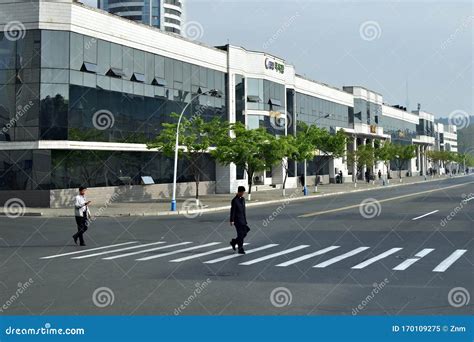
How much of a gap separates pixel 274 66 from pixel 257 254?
43920 mm

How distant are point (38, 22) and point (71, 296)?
1156 inches

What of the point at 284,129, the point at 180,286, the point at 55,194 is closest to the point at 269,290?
the point at 180,286

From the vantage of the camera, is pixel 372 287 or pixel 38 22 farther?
pixel 38 22

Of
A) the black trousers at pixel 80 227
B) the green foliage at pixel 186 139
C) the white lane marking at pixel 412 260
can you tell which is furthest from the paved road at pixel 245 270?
the green foliage at pixel 186 139

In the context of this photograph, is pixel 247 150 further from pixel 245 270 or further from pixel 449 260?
pixel 245 270

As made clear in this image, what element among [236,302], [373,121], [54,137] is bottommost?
[236,302]

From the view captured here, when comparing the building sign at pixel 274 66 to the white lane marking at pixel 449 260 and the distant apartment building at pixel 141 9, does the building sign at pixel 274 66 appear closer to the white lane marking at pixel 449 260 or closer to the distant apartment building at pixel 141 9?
the white lane marking at pixel 449 260

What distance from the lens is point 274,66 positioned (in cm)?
5588

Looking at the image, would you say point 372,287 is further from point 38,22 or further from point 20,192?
point 38,22

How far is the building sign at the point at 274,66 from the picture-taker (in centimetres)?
5431

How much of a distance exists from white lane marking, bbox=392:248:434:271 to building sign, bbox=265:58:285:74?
41847 mm

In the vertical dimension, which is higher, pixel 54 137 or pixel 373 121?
pixel 373 121

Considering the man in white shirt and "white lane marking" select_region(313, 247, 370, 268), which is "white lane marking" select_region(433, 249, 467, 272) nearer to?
"white lane marking" select_region(313, 247, 370, 268)

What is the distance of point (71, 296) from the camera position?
9.33 meters
